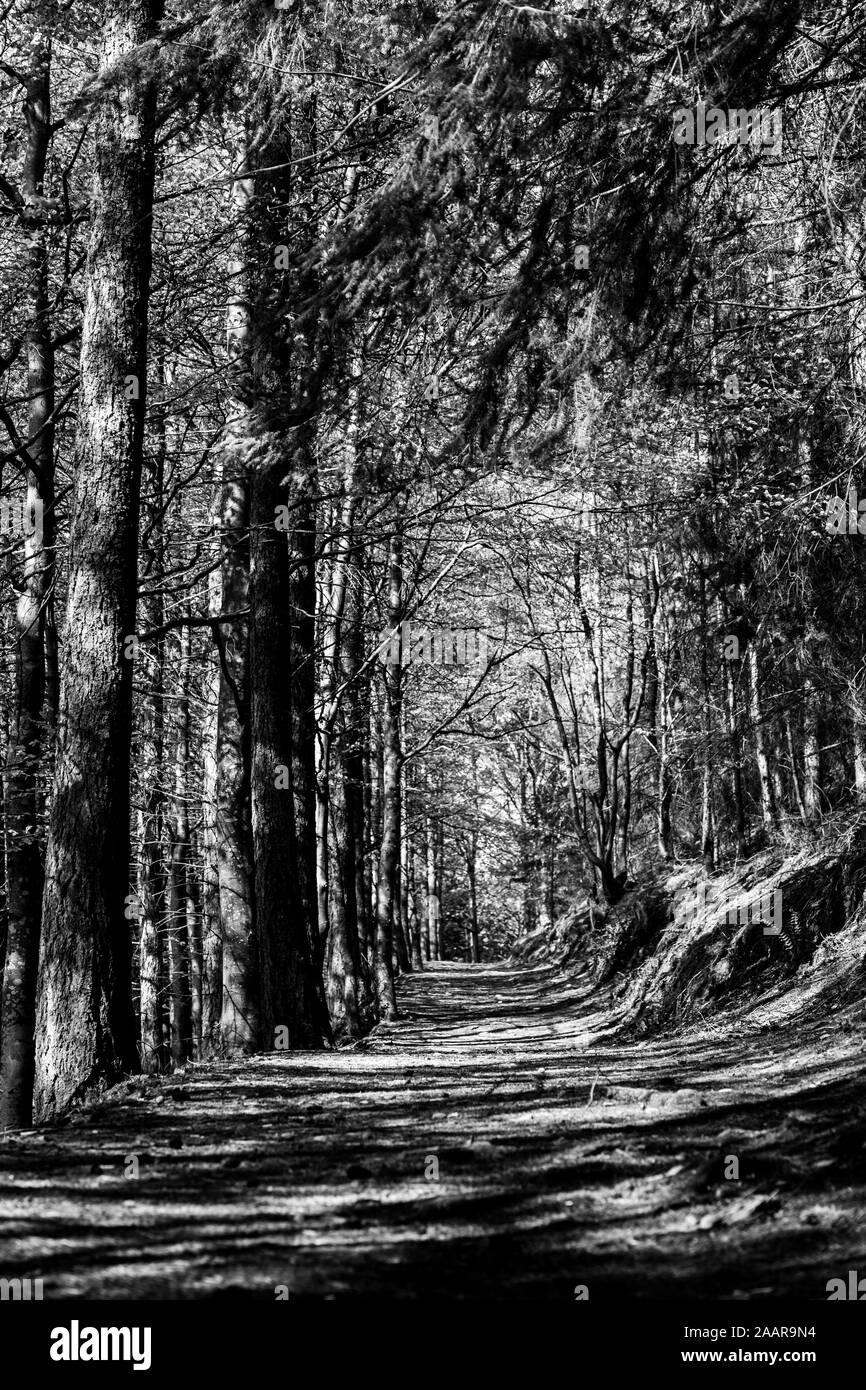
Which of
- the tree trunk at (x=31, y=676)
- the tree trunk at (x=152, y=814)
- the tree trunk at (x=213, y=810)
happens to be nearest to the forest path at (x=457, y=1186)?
the tree trunk at (x=31, y=676)

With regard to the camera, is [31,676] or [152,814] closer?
[31,676]

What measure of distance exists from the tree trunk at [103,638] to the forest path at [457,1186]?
617mm

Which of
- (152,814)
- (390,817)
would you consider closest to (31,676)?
(152,814)

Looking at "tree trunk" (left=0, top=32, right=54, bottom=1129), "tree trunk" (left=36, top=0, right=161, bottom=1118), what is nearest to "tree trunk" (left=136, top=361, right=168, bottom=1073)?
"tree trunk" (left=0, top=32, right=54, bottom=1129)

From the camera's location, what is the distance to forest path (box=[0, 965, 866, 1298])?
311 cm

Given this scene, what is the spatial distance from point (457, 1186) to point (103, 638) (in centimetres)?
435

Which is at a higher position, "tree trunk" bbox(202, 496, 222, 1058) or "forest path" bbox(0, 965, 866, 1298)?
"tree trunk" bbox(202, 496, 222, 1058)

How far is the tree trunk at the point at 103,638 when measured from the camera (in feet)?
22.0

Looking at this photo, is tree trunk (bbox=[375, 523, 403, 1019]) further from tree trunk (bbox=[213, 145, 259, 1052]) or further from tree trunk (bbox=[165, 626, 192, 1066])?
tree trunk (bbox=[213, 145, 259, 1052])

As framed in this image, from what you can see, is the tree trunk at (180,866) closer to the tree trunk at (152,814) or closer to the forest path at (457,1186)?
the tree trunk at (152,814)

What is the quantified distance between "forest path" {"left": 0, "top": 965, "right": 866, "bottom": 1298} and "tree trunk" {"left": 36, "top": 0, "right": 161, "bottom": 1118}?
617 millimetres

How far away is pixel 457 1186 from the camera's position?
13.3 ft

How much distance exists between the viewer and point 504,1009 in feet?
63.8

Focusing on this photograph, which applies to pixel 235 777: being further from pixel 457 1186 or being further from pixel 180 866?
pixel 457 1186
